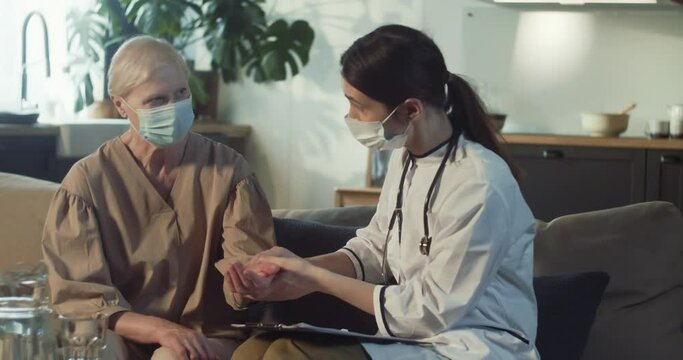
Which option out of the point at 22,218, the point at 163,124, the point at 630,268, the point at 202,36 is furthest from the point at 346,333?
the point at 202,36

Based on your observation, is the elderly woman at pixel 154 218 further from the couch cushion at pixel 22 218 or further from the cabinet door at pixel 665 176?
the cabinet door at pixel 665 176

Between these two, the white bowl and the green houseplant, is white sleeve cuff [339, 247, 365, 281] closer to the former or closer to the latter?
the white bowl

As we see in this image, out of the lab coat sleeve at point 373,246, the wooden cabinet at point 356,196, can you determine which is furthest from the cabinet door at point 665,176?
the lab coat sleeve at point 373,246

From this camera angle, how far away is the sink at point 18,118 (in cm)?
479

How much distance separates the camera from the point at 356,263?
2.43m

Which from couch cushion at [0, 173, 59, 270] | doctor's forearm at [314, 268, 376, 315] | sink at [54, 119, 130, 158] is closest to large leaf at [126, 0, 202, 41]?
sink at [54, 119, 130, 158]

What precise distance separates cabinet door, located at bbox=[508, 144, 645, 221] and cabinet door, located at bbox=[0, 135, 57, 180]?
196 centimetres

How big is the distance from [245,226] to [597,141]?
2.95 metres

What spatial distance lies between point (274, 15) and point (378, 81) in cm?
428

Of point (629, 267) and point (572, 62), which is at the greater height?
point (572, 62)

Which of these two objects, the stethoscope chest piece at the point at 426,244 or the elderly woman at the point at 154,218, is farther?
the elderly woman at the point at 154,218

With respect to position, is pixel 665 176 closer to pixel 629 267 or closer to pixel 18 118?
pixel 629 267

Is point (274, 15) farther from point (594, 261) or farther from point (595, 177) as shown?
point (594, 261)

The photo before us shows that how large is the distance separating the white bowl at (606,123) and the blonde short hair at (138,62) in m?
3.13
